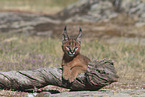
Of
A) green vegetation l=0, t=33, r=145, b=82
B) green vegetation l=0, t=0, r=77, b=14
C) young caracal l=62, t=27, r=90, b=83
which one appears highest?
green vegetation l=0, t=0, r=77, b=14

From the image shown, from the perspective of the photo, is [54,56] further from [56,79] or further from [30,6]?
[30,6]

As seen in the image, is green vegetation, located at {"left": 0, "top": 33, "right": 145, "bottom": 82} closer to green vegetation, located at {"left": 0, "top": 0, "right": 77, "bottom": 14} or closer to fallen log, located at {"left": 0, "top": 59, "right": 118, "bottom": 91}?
fallen log, located at {"left": 0, "top": 59, "right": 118, "bottom": 91}

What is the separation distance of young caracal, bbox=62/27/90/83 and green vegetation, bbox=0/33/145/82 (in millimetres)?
2342

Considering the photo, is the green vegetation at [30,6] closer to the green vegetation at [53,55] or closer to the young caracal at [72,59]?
the green vegetation at [53,55]

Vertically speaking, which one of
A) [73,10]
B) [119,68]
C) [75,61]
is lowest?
[119,68]

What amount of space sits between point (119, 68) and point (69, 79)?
3655 mm

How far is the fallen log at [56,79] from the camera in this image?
4.98 metres

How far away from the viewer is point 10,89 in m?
5.75

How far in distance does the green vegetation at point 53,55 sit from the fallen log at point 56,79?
1764 mm

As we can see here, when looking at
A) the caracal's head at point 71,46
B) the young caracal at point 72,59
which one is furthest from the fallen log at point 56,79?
the caracal's head at point 71,46

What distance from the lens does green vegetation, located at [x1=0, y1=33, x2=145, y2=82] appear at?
7824mm

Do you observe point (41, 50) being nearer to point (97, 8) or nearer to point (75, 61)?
point (75, 61)

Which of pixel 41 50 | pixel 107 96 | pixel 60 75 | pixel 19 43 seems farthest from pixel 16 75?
pixel 19 43

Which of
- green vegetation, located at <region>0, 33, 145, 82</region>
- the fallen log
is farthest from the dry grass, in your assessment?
the fallen log
